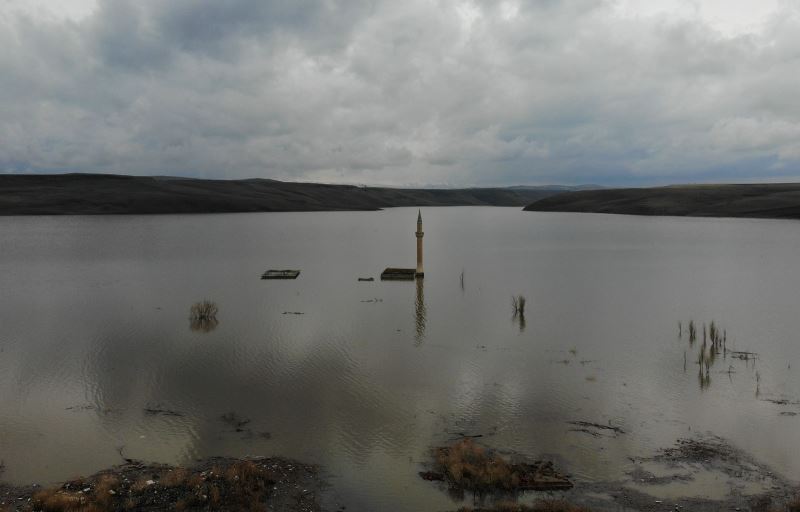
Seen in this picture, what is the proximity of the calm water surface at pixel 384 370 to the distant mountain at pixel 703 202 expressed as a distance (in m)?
98.6

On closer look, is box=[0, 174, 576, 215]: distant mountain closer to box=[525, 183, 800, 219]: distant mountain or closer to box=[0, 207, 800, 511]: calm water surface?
box=[525, 183, 800, 219]: distant mountain

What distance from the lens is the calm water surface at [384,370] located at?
41.0ft

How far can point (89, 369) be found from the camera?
723 inches

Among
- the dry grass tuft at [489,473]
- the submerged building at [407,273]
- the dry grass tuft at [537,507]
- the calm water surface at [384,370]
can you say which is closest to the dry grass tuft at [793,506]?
the calm water surface at [384,370]

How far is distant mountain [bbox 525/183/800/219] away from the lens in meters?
123

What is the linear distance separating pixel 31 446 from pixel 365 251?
159 ft

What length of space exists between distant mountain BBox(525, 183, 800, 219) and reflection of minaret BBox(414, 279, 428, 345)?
110 metres

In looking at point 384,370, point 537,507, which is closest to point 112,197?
point 384,370

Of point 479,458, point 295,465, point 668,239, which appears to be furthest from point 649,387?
point 668,239

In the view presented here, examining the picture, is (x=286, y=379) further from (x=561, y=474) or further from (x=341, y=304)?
(x=341, y=304)

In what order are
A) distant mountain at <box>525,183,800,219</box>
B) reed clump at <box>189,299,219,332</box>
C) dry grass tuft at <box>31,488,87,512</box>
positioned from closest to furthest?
dry grass tuft at <box>31,488,87,512</box>, reed clump at <box>189,299,219,332</box>, distant mountain at <box>525,183,800,219</box>

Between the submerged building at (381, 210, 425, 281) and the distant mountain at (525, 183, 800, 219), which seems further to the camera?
the distant mountain at (525, 183, 800, 219)

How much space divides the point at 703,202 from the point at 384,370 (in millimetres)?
146682

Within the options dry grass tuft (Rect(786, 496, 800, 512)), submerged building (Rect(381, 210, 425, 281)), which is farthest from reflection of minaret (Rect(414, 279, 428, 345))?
dry grass tuft (Rect(786, 496, 800, 512))
